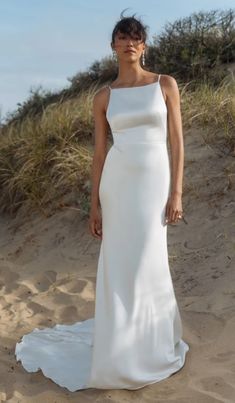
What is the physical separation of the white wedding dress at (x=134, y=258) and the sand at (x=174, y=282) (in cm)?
16

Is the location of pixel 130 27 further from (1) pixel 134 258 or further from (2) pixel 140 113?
(1) pixel 134 258

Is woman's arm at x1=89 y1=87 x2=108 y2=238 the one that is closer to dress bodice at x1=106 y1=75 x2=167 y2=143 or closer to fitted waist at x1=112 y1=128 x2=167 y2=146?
dress bodice at x1=106 y1=75 x2=167 y2=143

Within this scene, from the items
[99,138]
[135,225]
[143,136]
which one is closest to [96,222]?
[135,225]

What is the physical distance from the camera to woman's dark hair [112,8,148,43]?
12.3 ft

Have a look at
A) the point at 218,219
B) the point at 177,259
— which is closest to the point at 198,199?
the point at 218,219

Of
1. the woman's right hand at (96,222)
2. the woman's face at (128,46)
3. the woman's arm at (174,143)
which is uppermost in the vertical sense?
the woman's face at (128,46)

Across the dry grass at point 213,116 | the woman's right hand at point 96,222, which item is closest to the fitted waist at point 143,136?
the woman's right hand at point 96,222

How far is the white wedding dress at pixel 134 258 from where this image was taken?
3711 millimetres

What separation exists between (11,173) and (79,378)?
4.72m

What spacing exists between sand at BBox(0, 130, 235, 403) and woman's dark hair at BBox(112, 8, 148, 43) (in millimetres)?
2071

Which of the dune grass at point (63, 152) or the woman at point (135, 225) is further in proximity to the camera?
the dune grass at point (63, 152)

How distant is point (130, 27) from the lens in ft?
12.3

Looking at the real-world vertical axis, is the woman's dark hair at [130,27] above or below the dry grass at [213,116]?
above

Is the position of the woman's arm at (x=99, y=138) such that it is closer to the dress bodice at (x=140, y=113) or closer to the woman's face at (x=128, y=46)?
the dress bodice at (x=140, y=113)
